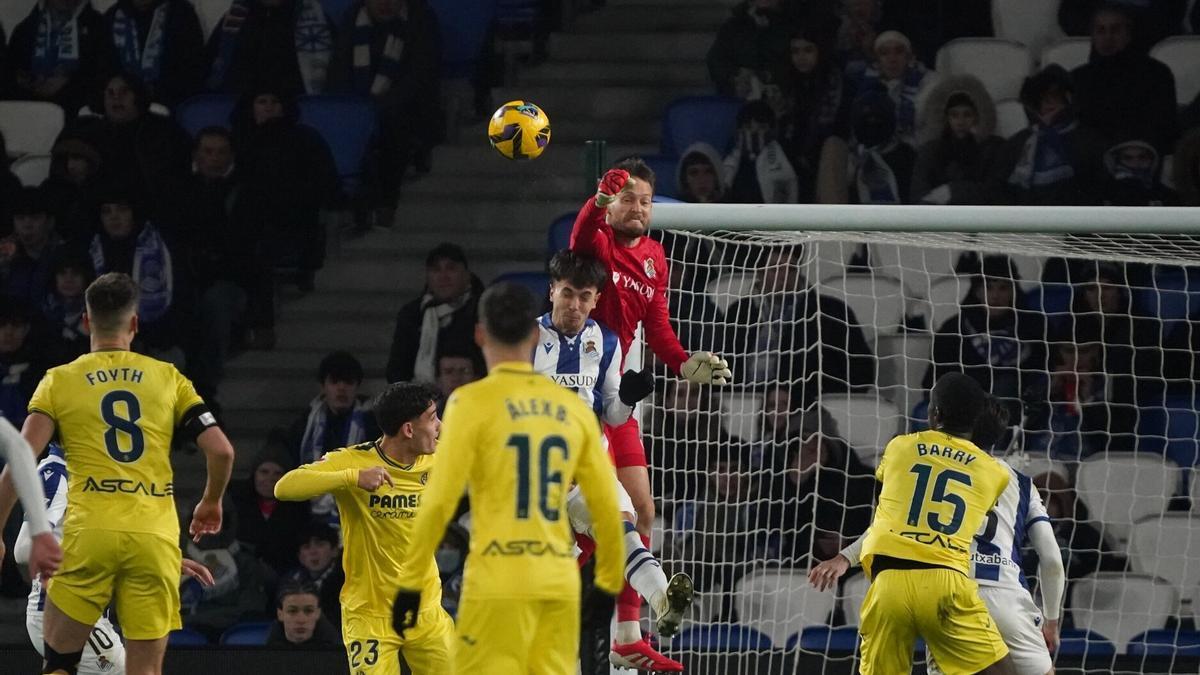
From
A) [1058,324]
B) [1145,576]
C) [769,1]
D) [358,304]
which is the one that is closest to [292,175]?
[358,304]

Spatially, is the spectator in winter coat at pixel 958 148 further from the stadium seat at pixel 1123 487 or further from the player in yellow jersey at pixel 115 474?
the player in yellow jersey at pixel 115 474

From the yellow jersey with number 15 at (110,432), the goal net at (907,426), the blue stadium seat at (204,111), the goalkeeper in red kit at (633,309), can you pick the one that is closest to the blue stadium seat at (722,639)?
the goal net at (907,426)

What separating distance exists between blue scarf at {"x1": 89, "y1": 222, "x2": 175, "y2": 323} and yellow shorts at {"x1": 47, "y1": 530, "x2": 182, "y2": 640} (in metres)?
4.66

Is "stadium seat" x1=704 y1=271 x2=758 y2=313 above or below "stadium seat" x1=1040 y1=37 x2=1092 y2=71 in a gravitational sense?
below

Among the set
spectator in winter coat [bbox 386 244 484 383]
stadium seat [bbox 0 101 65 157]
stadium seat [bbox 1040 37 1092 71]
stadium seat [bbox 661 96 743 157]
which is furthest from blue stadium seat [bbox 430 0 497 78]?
stadium seat [bbox 1040 37 1092 71]

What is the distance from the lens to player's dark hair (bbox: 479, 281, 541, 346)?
552 cm

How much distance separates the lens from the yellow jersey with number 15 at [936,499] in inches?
274

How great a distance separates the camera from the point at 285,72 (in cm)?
1204

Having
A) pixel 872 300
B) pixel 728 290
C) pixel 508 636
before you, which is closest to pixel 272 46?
pixel 728 290

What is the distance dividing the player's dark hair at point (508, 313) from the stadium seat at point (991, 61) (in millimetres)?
6386

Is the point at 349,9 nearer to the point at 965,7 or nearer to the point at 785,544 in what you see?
the point at 965,7

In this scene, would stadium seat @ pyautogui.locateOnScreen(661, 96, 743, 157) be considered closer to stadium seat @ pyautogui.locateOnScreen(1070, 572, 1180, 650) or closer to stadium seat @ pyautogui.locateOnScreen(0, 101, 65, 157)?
stadium seat @ pyautogui.locateOnScreen(1070, 572, 1180, 650)

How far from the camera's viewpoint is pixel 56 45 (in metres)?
12.3

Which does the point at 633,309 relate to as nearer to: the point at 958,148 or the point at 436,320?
the point at 436,320
